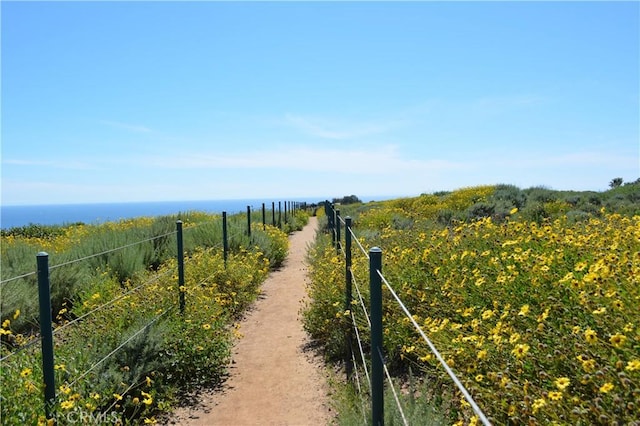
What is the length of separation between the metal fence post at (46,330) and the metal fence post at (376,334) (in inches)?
91.2

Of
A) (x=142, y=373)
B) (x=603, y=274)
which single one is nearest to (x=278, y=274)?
(x=142, y=373)

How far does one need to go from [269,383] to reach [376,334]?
9.45 ft

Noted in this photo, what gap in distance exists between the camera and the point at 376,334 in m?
2.81

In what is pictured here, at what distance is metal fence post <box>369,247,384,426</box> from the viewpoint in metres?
2.76

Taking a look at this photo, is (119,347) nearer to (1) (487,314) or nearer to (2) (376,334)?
(2) (376,334)

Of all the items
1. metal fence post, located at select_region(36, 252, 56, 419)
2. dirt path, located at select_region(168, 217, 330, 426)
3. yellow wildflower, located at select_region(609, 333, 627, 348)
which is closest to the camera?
yellow wildflower, located at select_region(609, 333, 627, 348)

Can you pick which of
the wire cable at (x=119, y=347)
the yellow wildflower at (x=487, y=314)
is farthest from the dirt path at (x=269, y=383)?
the yellow wildflower at (x=487, y=314)

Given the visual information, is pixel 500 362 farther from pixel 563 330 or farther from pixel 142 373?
pixel 142 373

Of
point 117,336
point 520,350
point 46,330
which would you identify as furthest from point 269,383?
point 520,350

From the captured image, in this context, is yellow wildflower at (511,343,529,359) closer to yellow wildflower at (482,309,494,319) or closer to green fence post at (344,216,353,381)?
yellow wildflower at (482,309,494,319)

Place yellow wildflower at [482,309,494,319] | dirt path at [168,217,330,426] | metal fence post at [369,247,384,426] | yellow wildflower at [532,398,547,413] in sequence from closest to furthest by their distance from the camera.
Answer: yellow wildflower at [532,398,547,413] < metal fence post at [369,247,384,426] < yellow wildflower at [482,309,494,319] < dirt path at [168,217,330,426]

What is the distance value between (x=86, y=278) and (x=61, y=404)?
188 inches

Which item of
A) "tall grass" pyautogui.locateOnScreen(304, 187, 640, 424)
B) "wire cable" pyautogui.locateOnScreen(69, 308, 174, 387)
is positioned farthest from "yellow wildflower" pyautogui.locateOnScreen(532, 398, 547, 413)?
"wire cable" pyautogui.locateOnScreen(69, 308, 174, 387)

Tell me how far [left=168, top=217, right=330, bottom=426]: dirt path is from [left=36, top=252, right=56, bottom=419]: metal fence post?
128 cm
